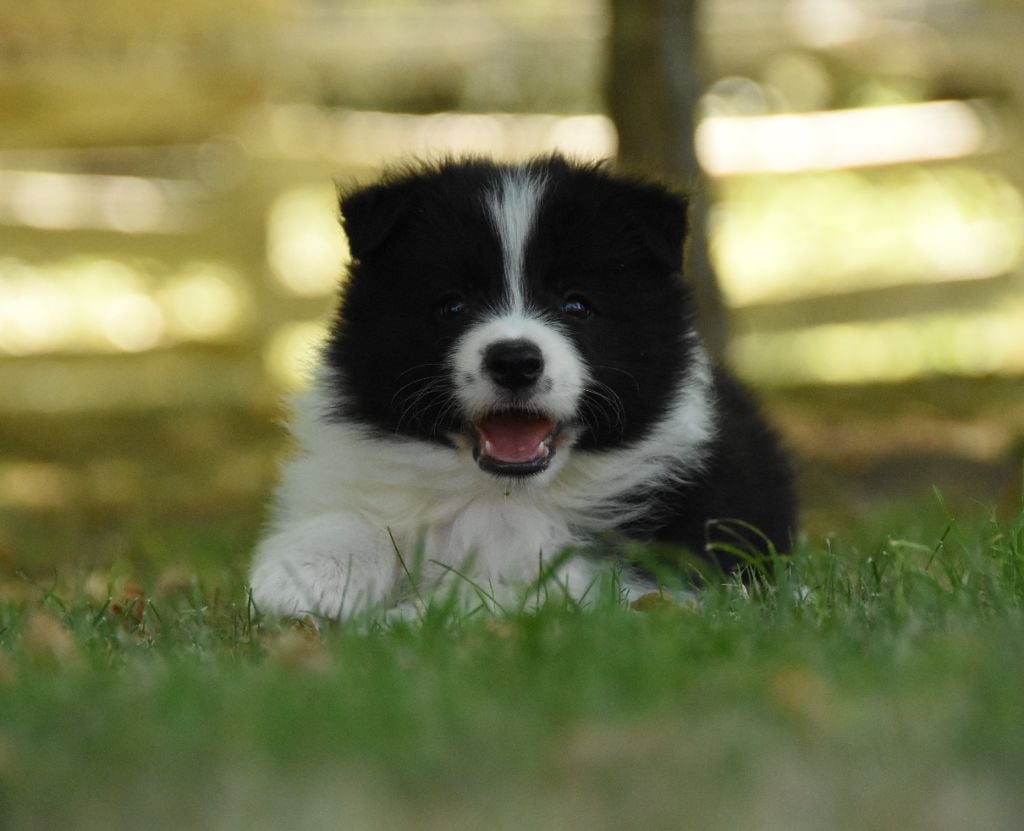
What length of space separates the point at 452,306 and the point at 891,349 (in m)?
8.02

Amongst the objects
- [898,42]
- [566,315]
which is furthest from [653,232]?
[898,42]

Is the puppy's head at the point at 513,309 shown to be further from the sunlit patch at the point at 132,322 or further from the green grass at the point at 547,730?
the sunlit patch at the point at 132,322

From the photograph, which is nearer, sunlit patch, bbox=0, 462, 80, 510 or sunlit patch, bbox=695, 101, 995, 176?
sunlit patch, bbox=0, 462, 80, 510

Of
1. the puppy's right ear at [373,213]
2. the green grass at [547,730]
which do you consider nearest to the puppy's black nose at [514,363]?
the puppy's right ear at [373,213]

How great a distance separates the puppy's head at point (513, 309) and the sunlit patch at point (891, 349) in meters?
6.61

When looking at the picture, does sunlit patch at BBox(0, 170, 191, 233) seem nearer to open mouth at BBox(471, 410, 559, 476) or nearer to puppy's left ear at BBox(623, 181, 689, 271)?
puppy's left ear at BBox(623, 181, 689, 271)

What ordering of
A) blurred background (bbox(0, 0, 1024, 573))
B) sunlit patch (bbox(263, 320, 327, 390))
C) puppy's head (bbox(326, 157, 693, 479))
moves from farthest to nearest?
sunlit patch (bbox(263, 320, 327, 390)) < blurred background (bbox(0, 0, 1024, 573)) < puppy's head (bbox(326, 157, 693, 479))

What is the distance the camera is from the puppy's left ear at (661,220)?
157 inches

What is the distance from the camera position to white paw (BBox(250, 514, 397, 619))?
3623 mm

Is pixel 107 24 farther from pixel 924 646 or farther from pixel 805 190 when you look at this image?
pixel 924 646

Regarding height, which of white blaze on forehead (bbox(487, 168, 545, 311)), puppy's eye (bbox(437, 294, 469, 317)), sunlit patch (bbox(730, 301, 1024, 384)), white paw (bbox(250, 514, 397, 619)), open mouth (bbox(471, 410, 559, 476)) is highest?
white blaze on forehead (bbox(487, 168, 545, 311))

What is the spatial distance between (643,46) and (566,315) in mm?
3478

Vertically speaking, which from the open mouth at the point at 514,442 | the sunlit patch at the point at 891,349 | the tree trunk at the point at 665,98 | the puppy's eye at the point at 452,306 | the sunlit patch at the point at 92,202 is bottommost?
the sunlit patch at the point at 891,349

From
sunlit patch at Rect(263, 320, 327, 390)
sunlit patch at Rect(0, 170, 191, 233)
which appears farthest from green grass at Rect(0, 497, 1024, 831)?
sunlit patch at Rect(0, 170, 191, 233)
